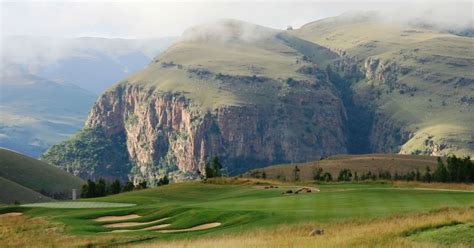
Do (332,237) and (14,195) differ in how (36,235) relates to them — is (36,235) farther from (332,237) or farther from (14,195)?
(14,195)

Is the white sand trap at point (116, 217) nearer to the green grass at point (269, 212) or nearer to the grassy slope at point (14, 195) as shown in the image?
the green grass at point (269, 212)

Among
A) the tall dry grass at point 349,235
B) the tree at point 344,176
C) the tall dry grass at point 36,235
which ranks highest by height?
the tall dry grass at point 349,235

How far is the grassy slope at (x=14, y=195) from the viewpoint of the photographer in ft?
542

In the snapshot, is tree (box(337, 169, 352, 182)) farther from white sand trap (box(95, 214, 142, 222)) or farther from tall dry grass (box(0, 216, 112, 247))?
tall dry grass (box(0, 216, 112, 247))

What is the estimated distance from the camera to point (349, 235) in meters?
32.0

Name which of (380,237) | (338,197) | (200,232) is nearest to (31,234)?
(200,232)

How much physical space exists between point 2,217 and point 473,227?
154 ft

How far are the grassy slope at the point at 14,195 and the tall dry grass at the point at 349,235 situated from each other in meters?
134

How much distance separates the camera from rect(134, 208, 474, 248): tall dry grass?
96.4 ft

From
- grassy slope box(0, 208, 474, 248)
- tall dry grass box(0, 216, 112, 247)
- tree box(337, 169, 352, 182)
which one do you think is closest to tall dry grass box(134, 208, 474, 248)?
grassy slope box(0, 208, 474, 248)

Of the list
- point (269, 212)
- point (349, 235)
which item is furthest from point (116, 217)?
point (349, 235)

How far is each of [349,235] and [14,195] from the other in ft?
491

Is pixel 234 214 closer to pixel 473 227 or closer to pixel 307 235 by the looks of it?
pixel 307 235

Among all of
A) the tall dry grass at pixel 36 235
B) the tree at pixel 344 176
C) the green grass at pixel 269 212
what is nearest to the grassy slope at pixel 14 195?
the tree at pixel 344 176
